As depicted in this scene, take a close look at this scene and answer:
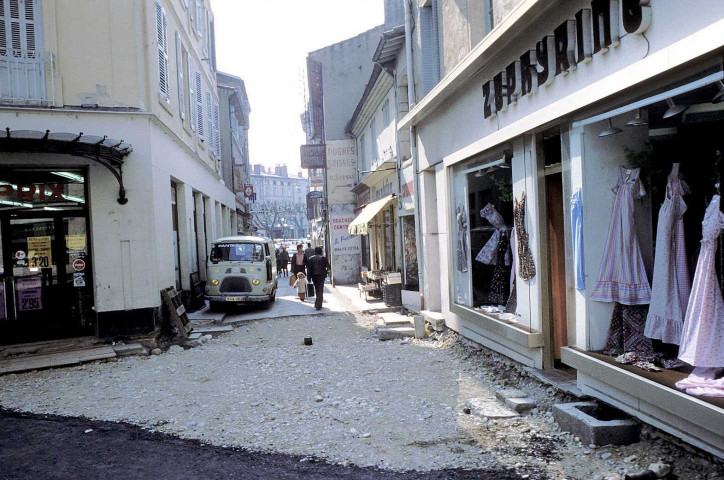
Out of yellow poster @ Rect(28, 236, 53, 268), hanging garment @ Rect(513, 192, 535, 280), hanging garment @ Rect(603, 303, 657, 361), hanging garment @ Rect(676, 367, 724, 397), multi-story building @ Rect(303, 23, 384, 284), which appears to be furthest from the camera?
multi-story building @ Rect(303, 23, 384, 284)

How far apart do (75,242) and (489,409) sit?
25.5ft

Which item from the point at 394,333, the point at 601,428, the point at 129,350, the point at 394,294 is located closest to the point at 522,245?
the point at 601,428

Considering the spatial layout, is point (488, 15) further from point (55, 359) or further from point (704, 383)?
point (55, 359)

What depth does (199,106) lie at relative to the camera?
1648cm

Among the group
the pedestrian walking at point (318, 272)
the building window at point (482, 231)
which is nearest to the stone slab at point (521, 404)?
the building window at point (482, 231)

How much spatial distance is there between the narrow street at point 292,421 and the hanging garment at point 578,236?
1.23 metres

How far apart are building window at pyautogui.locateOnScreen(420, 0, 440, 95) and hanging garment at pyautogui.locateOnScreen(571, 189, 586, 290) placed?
532 cm

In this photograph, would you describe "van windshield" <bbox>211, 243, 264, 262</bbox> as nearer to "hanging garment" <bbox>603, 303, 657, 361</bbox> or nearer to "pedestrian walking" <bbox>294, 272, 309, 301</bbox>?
"pedestrian walking" <bbox>294, 272, 309, 301</bbox>

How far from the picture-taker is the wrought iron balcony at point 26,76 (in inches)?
357

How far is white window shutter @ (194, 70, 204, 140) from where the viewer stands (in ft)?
52.8

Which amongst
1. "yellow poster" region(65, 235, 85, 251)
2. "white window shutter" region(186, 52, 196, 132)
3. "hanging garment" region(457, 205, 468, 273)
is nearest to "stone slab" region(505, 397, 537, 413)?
"hanging garment" region(457, 205, 468, 273)

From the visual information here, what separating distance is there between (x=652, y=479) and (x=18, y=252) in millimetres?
9962

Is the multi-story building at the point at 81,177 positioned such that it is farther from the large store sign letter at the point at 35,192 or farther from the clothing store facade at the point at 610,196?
the clothing store facade at the point at 610,196

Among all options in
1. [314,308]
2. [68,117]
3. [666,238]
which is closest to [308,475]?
[666,238]
